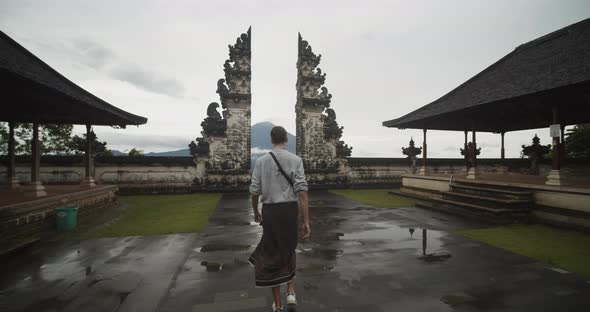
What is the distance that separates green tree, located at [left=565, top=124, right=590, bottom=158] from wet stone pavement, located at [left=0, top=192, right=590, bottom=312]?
80.9ft

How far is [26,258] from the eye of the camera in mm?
4496

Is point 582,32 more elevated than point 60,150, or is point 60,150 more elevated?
point 582,32

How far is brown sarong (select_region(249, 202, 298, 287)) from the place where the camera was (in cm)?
276

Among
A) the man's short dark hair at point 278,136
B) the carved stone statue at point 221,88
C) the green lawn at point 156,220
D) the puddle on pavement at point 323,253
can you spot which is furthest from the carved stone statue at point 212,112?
the man's short dark hair at point 278,136

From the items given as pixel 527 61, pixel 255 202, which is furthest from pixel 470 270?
pixel 527 61

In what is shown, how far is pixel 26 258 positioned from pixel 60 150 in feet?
68.2

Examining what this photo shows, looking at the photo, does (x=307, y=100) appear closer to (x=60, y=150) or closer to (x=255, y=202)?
(x=255, y=202)

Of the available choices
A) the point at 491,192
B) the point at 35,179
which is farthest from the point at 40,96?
the point at 491,192

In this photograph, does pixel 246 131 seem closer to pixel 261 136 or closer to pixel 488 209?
pixel 488 209

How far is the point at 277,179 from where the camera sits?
Answer: 9.32ft

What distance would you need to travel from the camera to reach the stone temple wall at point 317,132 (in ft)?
50.2

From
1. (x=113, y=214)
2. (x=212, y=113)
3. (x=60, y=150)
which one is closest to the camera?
(x=113, y=214)

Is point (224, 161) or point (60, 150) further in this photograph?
point (60, 150)

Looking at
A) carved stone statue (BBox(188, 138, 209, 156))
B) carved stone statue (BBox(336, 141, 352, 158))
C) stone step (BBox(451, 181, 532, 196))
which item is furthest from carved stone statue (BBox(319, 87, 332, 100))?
stone step (BBox(451, 181, 532, 196))
